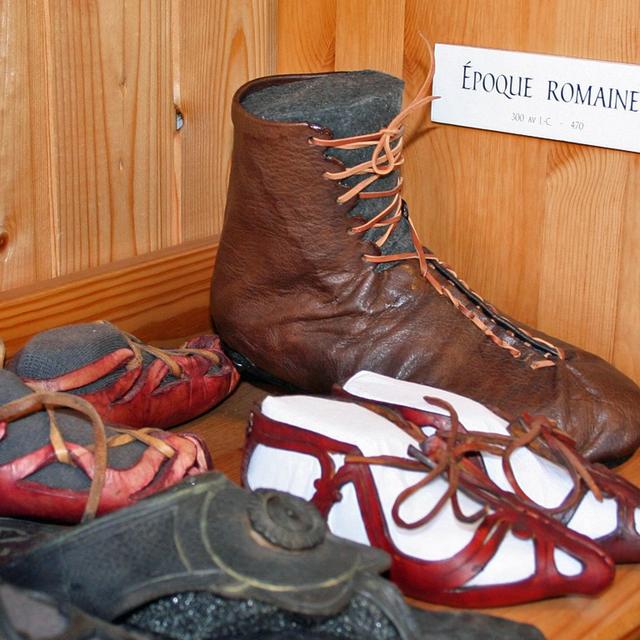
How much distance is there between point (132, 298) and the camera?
1.25 metres

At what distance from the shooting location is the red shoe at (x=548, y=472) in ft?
2.80

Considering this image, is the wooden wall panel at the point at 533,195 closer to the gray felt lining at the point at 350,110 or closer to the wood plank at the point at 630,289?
the wood plank at the point at 630,289

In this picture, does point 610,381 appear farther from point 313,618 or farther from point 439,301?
point 313,618

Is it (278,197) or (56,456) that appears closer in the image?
(56,456)

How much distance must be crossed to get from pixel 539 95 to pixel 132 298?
0.48 meters

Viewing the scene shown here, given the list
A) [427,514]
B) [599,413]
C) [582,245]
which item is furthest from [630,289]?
[427,514]

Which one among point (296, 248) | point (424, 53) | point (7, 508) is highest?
point (424, 53)

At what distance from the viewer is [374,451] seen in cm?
84

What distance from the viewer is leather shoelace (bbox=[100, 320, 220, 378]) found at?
3.43 feet

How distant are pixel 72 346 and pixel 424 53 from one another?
1.68 feet

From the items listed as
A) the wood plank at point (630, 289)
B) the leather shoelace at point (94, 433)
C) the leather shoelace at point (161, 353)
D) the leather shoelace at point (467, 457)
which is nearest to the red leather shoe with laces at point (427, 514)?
the leather shoelace at point (467, 457)

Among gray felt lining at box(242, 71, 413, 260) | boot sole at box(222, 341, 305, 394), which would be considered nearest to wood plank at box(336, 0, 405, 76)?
gray felt lining at box(242, 71, 413, 260)

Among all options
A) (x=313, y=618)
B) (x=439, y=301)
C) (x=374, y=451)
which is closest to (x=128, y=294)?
(x=439, y=301)

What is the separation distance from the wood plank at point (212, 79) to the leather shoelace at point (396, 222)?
1.05ft
